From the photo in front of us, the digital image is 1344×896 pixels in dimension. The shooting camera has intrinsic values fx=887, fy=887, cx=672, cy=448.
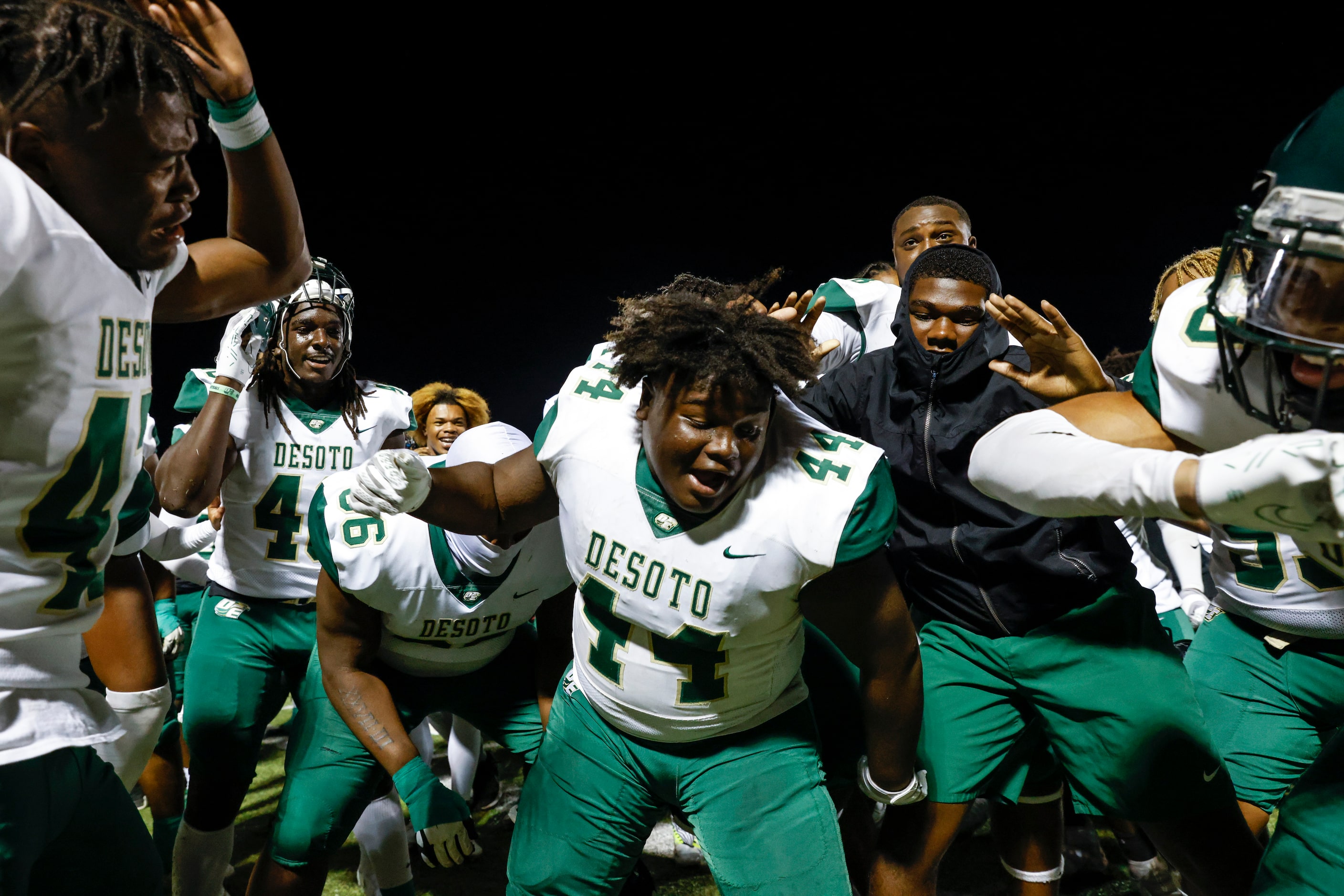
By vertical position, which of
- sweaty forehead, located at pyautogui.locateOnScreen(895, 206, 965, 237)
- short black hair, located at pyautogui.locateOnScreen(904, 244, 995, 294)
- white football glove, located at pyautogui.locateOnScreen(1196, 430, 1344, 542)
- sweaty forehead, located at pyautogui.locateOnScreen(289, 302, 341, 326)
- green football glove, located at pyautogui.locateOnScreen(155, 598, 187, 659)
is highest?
white football glove, located at pyautogui.locateOnScreen(1196, 430, 1344, 542)

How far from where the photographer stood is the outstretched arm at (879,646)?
5.25ft

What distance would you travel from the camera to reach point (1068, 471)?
45.6 inches

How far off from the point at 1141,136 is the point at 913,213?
11.6ft

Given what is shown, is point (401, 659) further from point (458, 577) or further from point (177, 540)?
point (177, 540)

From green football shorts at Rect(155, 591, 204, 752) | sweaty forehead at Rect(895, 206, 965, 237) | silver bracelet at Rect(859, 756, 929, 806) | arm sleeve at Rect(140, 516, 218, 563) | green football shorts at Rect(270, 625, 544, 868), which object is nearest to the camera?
silver bracelet at Rect(859, 756, 929, 806)

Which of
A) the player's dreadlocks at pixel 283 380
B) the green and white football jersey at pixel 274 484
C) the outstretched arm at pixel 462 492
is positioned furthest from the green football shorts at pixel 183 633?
the outstretched arm at pixel 462 492

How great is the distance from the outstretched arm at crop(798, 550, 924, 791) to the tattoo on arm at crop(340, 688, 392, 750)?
0.97 metres

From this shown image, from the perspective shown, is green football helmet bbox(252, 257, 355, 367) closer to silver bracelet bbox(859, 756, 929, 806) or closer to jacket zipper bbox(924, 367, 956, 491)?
jacket zipper bbox(924, 367, 956, 491)

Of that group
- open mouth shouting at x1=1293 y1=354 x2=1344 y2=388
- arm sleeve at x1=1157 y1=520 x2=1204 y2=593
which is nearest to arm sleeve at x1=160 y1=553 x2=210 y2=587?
arm sleeve at x1=1157 y1=520 x2=1204 y2=593

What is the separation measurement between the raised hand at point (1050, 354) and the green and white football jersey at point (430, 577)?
1.14m

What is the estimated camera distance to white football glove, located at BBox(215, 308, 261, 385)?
2.69m

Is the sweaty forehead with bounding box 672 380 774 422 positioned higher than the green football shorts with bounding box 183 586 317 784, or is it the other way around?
the sweaty forehead with bounding box 672 380 774 422

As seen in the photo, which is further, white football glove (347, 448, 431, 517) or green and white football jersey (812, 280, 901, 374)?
green and white football jersey (812, 280, 901, 374)

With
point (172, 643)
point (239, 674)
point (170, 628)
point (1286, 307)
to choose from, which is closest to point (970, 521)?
point (1286, 307)
